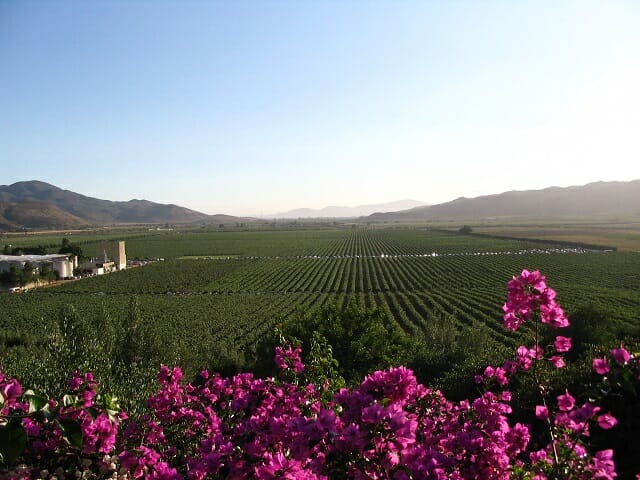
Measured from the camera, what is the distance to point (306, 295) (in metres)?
53.0

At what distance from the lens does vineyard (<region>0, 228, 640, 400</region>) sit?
103 ft

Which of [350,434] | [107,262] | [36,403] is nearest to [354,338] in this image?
[350,434]

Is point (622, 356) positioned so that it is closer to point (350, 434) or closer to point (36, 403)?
point (350, 434)

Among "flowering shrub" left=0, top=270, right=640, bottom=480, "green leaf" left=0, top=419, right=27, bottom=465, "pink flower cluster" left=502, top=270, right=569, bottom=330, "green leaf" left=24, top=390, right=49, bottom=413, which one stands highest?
"pink flower cluster" left=502, top=270, right=569, bottom=330

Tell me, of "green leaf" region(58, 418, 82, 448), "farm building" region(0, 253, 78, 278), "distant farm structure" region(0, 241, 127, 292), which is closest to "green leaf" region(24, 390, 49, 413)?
"green leaf" region(58, 418, 82, 448)

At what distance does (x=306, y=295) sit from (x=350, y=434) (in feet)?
165

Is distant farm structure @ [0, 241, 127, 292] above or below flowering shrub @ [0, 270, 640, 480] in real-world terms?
below

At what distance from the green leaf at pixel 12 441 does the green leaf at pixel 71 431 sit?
0.18 meters

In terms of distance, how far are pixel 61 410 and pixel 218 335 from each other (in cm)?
3258

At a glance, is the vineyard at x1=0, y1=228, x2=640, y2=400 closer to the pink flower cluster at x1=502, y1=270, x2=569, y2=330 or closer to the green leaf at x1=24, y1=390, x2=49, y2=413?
the pink flower cluster at x1=502, y1=270, x2=569, y2=330

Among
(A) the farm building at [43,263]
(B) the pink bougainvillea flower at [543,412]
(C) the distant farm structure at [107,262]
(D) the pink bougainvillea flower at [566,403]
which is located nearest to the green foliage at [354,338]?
(B) the pink bougainvillea flower at [543,412]

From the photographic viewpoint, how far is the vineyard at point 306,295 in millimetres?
31438

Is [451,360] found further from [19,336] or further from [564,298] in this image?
[564,298]

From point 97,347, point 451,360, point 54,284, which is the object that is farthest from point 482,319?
point 54,284
